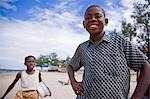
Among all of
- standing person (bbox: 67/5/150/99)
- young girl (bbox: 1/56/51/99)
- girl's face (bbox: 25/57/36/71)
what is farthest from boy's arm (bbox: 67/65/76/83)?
girl's face (bbox: 25/57/36/71)

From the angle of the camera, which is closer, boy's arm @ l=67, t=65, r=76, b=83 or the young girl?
boy's arm @ l=67, t=65, r=76, b=83

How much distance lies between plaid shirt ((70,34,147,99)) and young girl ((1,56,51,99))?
→ 2.62 m

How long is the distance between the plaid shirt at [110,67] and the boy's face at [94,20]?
6cm

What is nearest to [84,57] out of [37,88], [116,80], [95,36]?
[95,36]

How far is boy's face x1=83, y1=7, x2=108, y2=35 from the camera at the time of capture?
4.94 ft

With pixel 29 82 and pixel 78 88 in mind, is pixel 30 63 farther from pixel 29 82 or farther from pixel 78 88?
pixel 78 88

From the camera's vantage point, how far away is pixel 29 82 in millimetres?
4172

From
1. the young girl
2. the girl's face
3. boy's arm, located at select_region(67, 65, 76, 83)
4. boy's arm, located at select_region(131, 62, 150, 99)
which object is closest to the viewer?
boy's arm, located at select_region(131, 62, 150, 99)

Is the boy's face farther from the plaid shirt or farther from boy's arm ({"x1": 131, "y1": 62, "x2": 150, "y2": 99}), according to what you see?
boy's arm ({"x1": 131, "y1": 62, "x2": 150, "y2": 99})

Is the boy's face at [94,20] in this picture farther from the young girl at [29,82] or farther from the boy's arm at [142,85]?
the young girl at [29,82]

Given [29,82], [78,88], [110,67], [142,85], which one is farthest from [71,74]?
[29,82]

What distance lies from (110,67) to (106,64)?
23mm

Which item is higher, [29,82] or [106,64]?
[106,64]

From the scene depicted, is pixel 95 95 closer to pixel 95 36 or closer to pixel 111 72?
pixel 111 72
